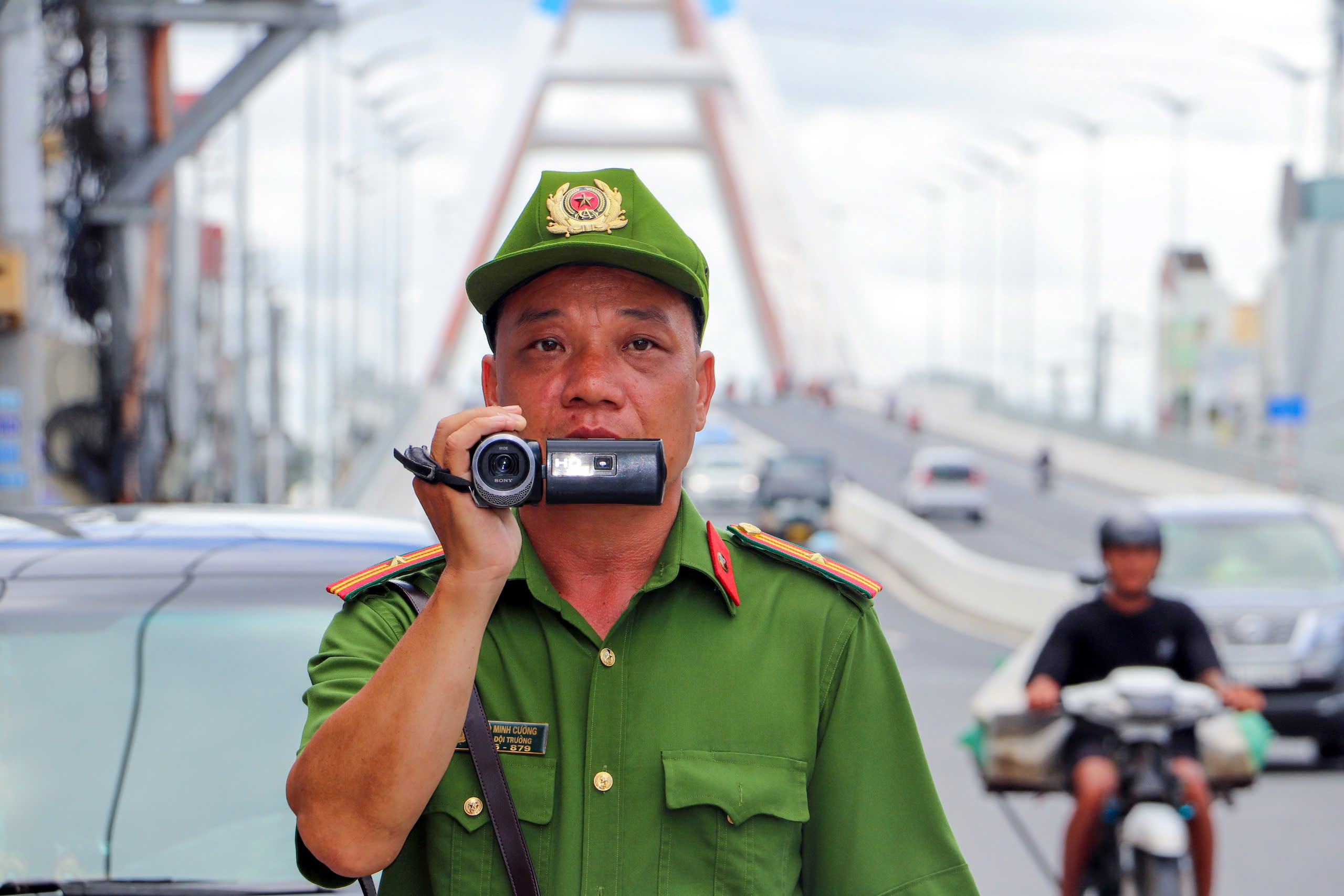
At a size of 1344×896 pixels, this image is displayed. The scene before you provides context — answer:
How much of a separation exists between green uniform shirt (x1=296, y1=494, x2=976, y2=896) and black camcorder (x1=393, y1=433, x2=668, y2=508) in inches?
7.4

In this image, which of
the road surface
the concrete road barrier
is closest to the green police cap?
the road surface

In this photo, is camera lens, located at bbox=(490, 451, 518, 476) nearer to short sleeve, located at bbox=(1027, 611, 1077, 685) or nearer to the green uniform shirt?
the green uniform shirt

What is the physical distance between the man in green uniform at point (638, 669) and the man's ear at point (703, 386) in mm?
43

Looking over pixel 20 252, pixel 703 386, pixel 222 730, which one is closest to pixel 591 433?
pixel 703 386

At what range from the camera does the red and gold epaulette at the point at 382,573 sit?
229 cm

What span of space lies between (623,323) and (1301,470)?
4096 cm

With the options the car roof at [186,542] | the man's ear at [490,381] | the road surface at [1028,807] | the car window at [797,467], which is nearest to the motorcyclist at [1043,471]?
the car window at [797,467]

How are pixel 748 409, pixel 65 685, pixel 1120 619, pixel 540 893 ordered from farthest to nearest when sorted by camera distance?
1. pixel 748 409
2. pixel 1120 619
3. pixel 65 685
4. pixel 540 893

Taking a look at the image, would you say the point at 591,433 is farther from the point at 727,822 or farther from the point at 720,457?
the point at 720,457

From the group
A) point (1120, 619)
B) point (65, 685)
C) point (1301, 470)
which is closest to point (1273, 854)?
point (1120, 619)

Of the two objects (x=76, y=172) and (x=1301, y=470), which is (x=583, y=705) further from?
(x=1301, y=470)

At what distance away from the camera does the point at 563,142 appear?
101 m

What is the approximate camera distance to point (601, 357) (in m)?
2.29

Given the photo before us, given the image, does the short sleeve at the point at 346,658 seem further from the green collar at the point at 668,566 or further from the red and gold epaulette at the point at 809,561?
the red and gold epaulette at the point at 809,561
